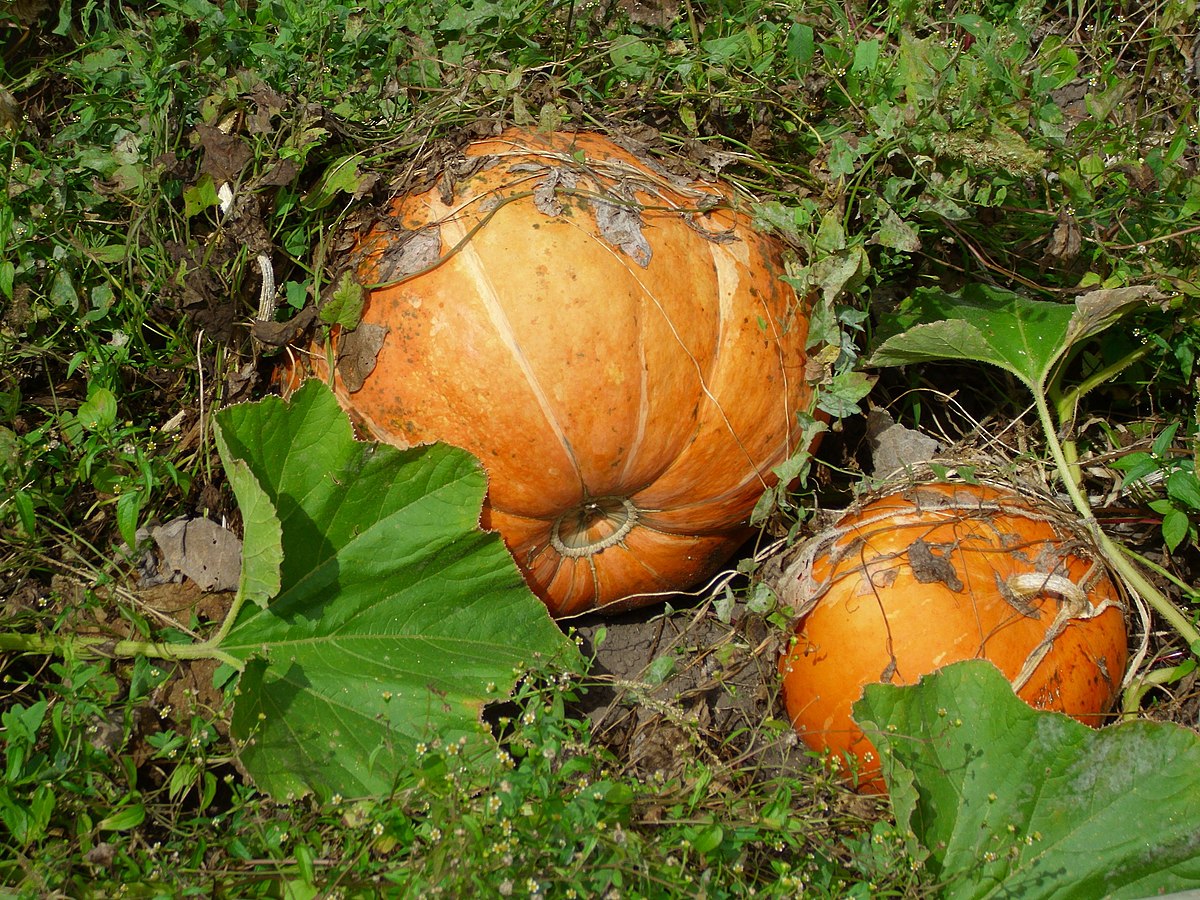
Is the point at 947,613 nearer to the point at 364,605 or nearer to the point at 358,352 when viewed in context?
the point at 364,605

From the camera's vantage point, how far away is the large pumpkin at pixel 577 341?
7.52 feet

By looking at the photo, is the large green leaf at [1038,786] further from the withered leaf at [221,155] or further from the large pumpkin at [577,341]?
the withered leaf at [221,155]

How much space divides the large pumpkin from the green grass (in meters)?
0.15

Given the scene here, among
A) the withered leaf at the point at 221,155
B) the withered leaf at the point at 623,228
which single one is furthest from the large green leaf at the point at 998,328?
the withered leaf at the point at 221,155

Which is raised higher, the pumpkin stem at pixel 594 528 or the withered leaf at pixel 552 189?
the withered leaf at pixel 552 189

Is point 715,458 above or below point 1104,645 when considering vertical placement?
above

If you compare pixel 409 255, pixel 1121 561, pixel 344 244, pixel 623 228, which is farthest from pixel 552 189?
pixel 1121 561

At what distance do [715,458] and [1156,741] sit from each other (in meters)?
1.17

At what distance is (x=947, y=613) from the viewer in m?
2.37

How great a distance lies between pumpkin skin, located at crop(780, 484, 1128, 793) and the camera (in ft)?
7.73

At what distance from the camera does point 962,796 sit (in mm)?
2146

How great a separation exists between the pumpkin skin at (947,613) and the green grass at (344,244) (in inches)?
11.3

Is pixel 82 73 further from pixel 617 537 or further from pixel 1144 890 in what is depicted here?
pixel 1144 890

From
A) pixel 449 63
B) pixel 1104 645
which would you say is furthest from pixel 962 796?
pixel 449 63
